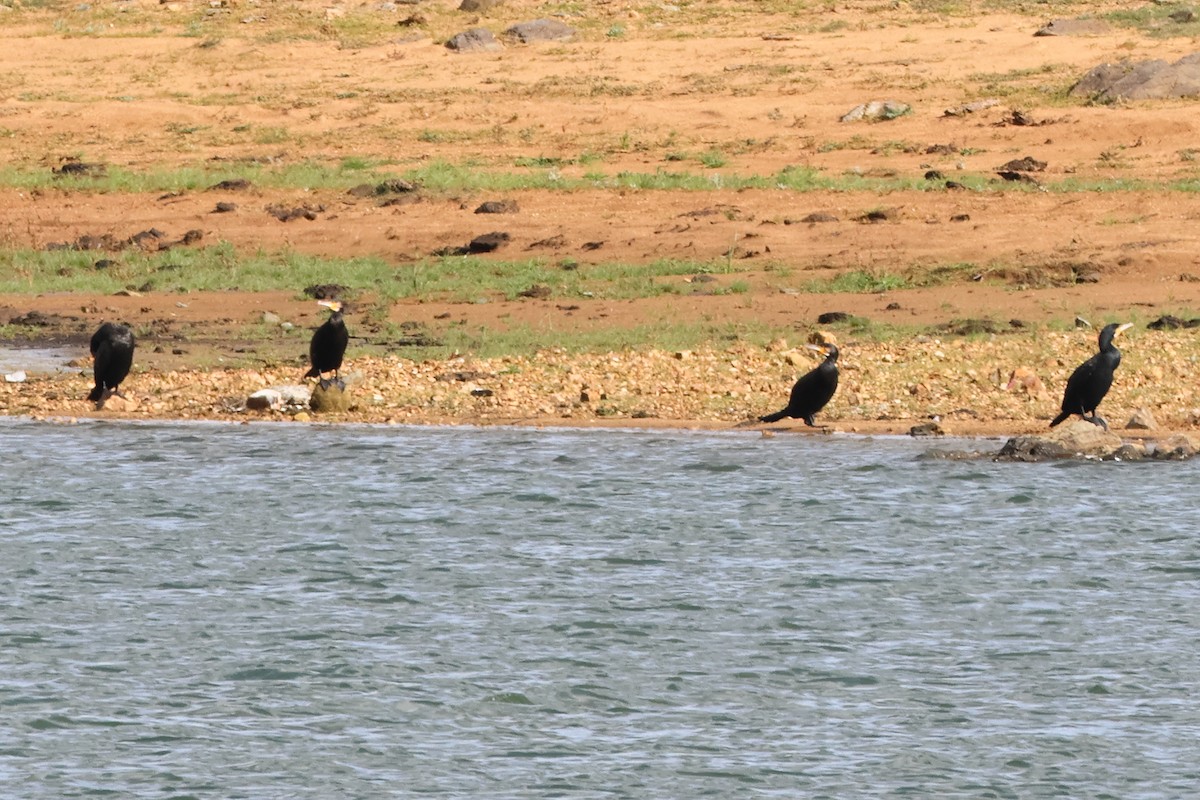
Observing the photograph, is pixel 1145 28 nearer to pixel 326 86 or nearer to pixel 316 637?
pixel 326 86

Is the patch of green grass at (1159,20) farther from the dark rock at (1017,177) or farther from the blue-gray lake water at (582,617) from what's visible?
the blue-gray lake water at (582,617)

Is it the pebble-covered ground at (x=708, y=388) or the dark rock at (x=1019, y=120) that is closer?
the pebble-covered ground at (x=708, y=388)

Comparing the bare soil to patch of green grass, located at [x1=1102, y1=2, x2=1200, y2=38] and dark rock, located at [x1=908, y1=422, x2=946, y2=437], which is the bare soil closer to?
dark rock, located at [x1=908, y1=422, x2=946, y2=437]

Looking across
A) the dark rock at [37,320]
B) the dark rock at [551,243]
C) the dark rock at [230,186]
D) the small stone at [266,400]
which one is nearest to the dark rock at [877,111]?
the dark rock at [551,243]

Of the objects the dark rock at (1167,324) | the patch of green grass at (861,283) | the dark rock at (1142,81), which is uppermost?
the dark rock at (1142,81)

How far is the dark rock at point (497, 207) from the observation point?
75.7ft

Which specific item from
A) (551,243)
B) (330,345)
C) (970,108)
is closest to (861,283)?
(551,243)

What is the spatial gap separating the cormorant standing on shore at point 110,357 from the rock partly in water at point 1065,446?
6603 mm

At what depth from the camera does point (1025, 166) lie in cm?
2456

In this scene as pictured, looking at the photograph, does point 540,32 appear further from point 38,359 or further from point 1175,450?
point 1175,450

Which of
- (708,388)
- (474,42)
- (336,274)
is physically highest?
(474,42)

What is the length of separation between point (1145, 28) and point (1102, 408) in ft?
58.7

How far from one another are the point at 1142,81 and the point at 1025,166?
3.91 metres

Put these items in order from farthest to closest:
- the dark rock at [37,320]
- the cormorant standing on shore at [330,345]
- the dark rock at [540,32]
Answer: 1. the dark rock at [540,32]
2. the dark rock at [37,320]
3. the cormorant standing on shore at [330,345]
